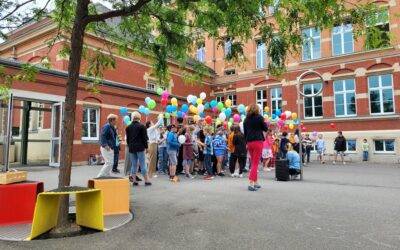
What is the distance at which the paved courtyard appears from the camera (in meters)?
4.45

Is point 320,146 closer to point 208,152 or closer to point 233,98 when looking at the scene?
point 233,98

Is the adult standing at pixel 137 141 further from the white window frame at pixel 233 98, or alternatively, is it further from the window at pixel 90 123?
the white window frame at pixel 233 98

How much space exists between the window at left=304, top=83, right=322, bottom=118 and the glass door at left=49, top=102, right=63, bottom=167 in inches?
692

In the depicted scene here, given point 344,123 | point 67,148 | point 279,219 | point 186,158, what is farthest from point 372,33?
point 344,123

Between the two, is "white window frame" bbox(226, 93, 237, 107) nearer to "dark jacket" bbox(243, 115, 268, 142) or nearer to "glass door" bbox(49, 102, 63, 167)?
"glass door" bbox(49, 102, 63, 167)

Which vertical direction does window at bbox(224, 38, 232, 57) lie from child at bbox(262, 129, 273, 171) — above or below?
above

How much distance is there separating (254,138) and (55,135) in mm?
11858

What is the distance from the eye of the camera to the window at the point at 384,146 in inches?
883

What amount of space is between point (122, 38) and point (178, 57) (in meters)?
1.65

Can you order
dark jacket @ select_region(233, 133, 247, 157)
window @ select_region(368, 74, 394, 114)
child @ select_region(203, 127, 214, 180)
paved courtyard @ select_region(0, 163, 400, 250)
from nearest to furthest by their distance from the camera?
paved courtyard @ select_region(0, 163, 400, 250) → child @ select_region(203, 127, 214, 180) → dark jacket @ select_region(233, 133, 247, 157) → window @ select_region(368, 74, 394, 114)

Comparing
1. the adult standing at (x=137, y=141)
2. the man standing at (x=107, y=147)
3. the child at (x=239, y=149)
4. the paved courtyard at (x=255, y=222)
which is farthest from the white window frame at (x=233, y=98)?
the paved courtyard at (x=255, y=222)

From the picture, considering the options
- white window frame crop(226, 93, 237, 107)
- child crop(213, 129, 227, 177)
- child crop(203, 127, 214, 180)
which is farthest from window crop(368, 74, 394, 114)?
child crop(203, 127, 214, 180)

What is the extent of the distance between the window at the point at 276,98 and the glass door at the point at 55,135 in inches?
664

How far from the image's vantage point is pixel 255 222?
5414 millimetres
